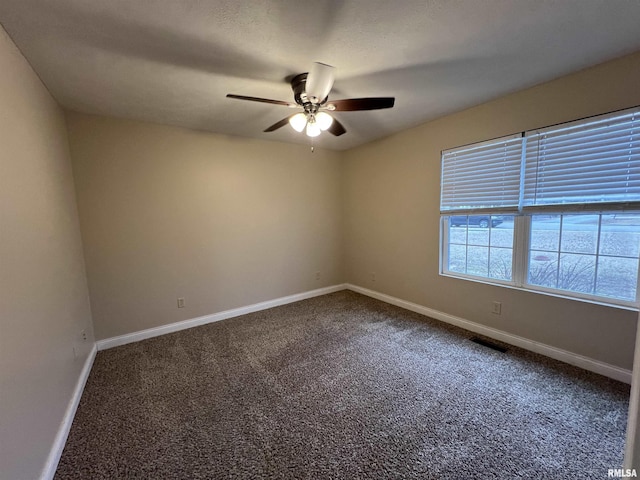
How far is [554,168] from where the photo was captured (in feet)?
7.45

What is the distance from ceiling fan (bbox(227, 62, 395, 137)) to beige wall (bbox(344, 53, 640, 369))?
1.45 m

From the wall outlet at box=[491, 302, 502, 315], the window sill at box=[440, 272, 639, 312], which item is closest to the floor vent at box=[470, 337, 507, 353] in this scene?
the wall outlet at box=[491, 302, 502, 315]

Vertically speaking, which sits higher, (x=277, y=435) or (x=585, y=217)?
(x=585, y=217)

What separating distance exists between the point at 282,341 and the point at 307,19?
270 cm

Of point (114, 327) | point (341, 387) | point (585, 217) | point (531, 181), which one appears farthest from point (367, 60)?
point (114, 327)

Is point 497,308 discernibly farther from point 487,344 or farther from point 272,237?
point 272,237

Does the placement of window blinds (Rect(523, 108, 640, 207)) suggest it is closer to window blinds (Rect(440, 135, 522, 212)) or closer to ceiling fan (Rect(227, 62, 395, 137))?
window blinds (Rect(440, 135, 522, 212))

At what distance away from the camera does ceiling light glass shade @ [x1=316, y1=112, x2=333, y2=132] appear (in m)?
2.09

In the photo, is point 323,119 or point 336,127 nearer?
point 323,119

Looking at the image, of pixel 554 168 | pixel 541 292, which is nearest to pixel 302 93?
pixel 554 168

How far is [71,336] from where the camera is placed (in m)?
1.99

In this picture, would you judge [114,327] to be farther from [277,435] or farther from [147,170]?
[277,435]

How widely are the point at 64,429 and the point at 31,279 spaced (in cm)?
97

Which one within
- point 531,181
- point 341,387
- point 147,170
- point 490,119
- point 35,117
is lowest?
point 341,387
